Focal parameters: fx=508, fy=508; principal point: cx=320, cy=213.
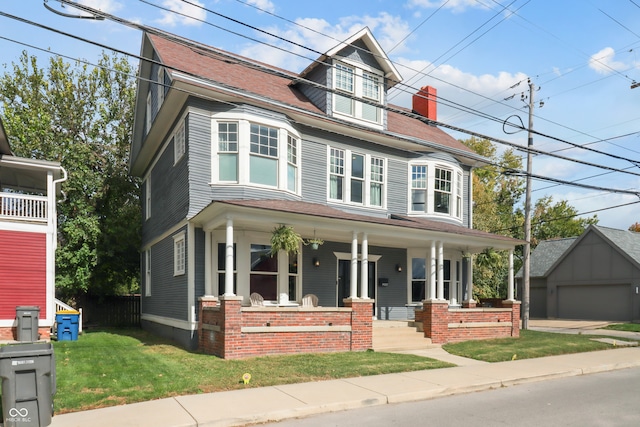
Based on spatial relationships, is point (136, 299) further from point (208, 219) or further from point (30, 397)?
point (30, 397)

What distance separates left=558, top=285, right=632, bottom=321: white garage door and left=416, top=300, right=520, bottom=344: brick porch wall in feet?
46.5

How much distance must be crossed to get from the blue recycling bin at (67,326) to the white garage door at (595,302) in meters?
26.4

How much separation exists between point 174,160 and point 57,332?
6357 mm

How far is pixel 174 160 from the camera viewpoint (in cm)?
1545

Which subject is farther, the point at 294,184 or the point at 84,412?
the point at 294,184

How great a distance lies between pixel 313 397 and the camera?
8078mm

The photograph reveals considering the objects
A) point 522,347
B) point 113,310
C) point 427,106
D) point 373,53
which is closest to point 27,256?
point 113,310

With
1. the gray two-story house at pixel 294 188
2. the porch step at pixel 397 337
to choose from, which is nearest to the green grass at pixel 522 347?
the porch step at pixel 397 337

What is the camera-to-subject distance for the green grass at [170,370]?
810cm

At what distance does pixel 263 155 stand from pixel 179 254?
3918 millimetres

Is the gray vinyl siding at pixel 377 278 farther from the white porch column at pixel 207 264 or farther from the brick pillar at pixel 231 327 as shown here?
the brick pillar at pixel 231 327

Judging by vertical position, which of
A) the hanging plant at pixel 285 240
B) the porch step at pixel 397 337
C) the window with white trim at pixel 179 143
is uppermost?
the window with white trim at pixel 179 143

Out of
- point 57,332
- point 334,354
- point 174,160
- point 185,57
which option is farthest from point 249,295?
point 185,57

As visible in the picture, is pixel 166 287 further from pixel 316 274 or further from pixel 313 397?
pixel 313 397
